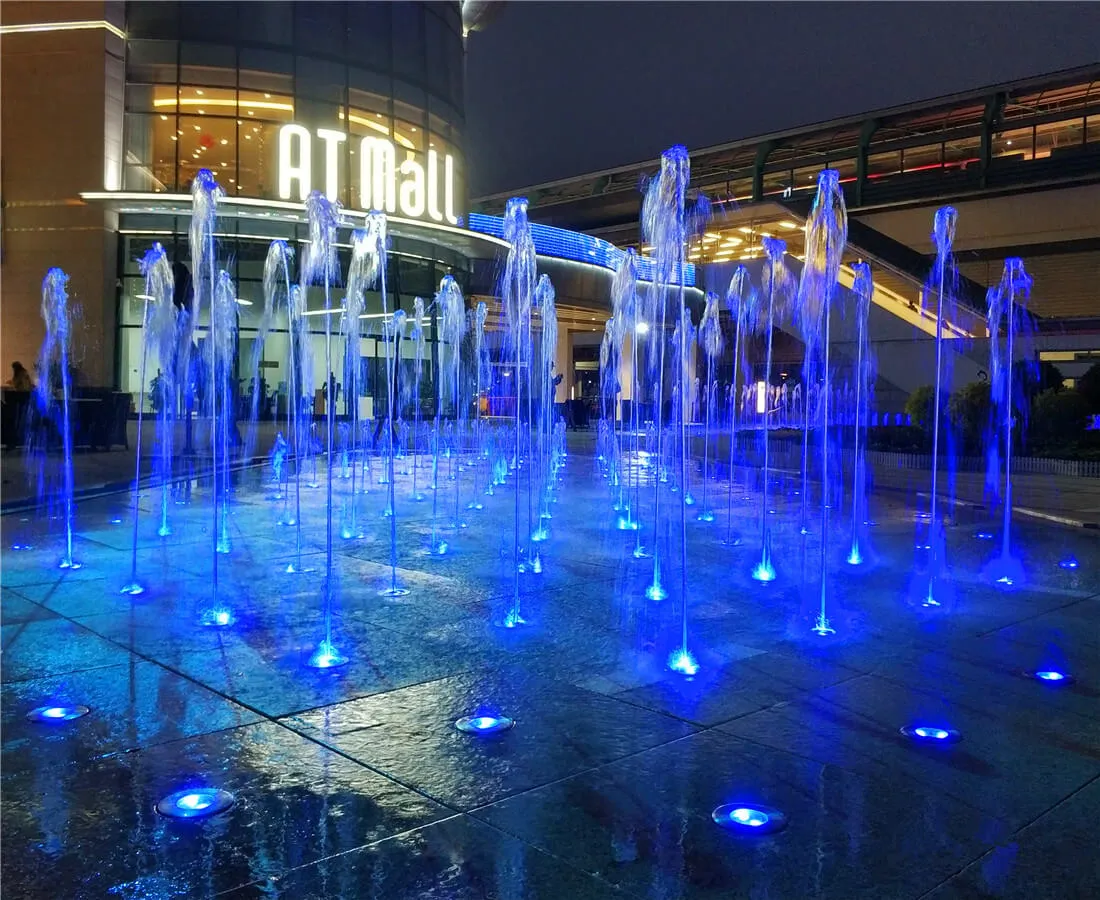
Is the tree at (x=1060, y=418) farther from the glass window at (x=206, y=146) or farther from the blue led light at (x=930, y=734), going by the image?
the glass window at (x=206, y=146)

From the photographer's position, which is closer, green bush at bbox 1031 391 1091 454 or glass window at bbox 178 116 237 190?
green bush at bbox 1031 391 1091 454

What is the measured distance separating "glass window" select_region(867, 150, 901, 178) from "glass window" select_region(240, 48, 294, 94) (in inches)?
842

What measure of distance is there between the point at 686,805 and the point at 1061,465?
16228mm

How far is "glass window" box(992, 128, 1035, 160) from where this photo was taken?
3152cm

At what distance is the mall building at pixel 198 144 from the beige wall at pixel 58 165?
35 mm

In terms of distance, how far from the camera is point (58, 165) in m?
22.7

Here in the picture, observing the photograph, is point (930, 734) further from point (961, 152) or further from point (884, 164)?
point (884, 164)

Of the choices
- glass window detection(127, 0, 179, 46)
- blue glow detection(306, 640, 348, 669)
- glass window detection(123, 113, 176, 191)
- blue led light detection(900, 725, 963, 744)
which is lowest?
blue led light detection(900, 725, 963, 744)

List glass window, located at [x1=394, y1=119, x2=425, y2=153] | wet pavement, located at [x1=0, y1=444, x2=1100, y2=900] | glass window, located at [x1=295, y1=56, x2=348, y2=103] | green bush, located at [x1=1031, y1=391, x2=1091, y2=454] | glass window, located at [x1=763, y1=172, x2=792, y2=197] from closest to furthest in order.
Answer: wet pavement, located at [x1=0, y1=444, x2=1100, y2=900] → green bush, located at [x1=1031, y1=391, x2=1091, y2=454] → glass window, located at [x1=295, y1=56, x2=348, y2=103] → glass window, located at [x1=394, y1=119, x2=425, y2=153] → glass window, located at [x1=763, y1=172, x2=792, y2=197]

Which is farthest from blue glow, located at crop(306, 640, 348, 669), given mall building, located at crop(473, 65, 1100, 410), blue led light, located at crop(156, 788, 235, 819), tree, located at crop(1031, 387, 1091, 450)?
mall building, located at crop(473, 65, 1100, 410)

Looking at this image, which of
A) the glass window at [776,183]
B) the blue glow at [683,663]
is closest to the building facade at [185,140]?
the glass window at [776,183]

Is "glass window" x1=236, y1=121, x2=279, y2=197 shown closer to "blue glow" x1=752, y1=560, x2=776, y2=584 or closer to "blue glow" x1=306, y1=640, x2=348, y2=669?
"blue glow" x1=752, y1=560, x2=776, y2=584

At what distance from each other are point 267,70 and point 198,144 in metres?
2.73

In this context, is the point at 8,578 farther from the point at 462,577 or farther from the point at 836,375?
the point at 836,375
